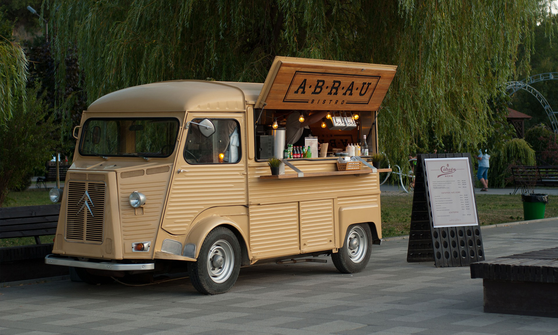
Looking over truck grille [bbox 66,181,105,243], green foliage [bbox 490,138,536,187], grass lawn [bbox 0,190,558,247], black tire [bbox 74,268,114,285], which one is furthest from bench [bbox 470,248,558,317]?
green foliage [bbox 490,138,536,187]

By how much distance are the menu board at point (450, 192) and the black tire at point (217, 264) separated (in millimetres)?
3326

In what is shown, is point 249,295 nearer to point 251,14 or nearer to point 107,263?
point 107,263

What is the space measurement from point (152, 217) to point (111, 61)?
218 inches

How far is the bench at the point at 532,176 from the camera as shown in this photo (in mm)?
24875

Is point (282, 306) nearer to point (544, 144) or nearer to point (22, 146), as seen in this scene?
point (22, 146)

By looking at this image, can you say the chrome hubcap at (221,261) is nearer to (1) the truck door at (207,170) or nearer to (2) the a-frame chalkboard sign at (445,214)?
(1) the truck door at (207,170)

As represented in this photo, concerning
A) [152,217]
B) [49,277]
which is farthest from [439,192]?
[49,277]

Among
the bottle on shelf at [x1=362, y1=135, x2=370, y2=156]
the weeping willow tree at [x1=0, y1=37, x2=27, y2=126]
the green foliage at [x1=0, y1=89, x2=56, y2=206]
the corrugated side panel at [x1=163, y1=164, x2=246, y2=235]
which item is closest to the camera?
the corrugated side panel at [x1=163, y1=164, x2=246, y2=235]

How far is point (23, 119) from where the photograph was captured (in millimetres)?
21719

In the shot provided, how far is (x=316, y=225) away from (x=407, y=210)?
11525mm

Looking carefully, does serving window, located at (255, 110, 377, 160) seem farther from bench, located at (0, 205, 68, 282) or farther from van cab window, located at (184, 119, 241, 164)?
bench, located at (0, 205, 68, 282)

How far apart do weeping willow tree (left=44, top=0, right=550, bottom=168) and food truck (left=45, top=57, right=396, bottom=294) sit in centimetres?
281

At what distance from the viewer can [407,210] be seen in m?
21.1

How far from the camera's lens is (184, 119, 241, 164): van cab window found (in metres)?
8.98
